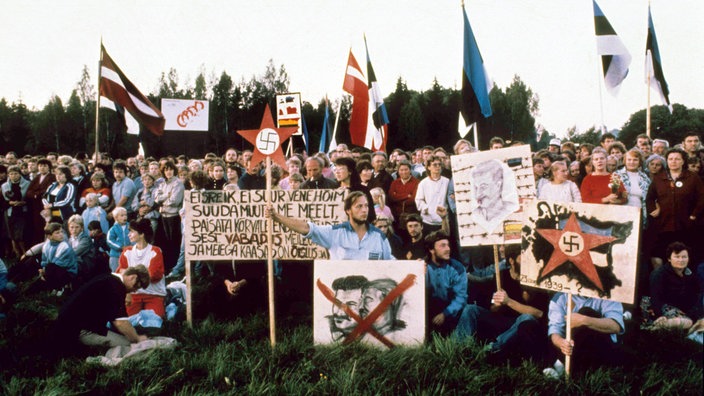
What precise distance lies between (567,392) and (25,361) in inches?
181

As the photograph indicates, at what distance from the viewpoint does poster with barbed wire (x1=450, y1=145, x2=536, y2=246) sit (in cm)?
572

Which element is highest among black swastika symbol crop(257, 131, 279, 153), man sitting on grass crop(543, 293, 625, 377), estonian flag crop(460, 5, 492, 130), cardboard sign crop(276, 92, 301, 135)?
cardboard sign crop(276, 92, 301, 135)

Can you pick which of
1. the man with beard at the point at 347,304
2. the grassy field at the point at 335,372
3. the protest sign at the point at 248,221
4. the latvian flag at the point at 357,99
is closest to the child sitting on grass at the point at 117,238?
the protest sign at the point at 248,221

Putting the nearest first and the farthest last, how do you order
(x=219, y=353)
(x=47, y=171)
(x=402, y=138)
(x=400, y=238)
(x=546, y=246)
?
1. (x=546, y=246)
2. (x=219, y=353)
3. (x=400, y=238)
4. (x=47, y=171)
5. (x=402, y=138)

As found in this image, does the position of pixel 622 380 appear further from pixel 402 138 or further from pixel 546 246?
pixel 402 138

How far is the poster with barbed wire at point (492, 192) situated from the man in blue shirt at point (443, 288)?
1.18 feet

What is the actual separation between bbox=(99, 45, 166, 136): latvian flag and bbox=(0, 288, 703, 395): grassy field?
22.0 feet

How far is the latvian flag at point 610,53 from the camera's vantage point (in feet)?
32.6

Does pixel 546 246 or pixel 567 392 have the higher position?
pixel 546 246

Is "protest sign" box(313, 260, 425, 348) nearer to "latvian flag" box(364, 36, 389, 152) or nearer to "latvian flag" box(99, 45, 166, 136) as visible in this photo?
"latvian flag" box(364, 36, 389, 152)

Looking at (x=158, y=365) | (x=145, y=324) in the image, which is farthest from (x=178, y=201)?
(x=158, y=365)

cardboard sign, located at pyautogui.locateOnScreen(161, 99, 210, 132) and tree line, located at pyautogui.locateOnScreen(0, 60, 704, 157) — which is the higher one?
tree line, located at pyautogui.locateOnScreen(0, 60, 704, 157)

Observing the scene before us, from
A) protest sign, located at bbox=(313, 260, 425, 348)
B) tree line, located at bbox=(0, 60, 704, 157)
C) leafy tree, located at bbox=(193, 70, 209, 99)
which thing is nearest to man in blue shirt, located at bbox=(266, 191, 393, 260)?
protest sign, located at bbox=(313, 260, 425, 348)

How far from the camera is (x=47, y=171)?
11750mm
